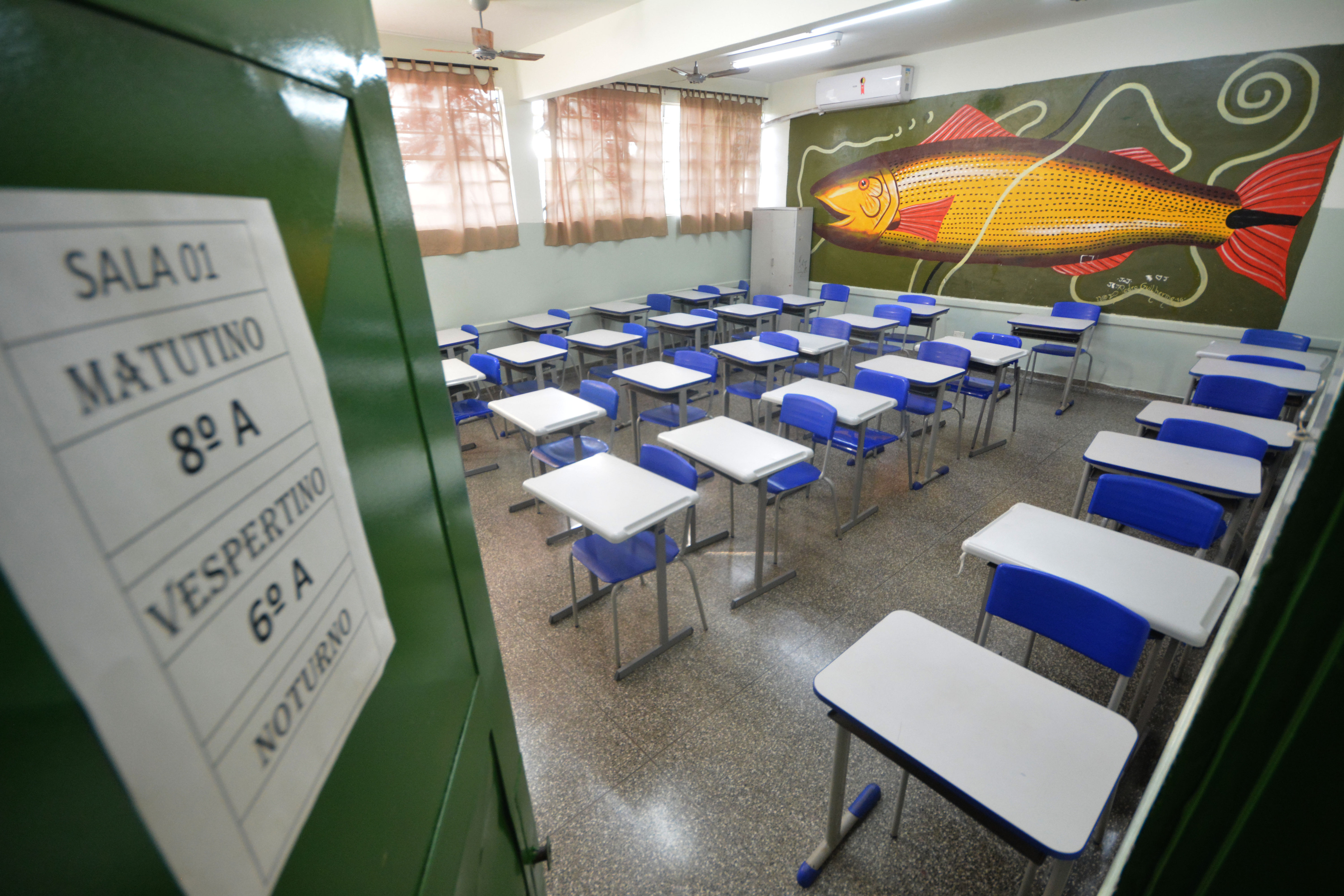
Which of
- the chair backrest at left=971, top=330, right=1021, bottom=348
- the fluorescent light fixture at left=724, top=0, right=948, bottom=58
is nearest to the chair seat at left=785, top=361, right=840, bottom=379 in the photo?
the chair backrest at left=971, top=330, right=1021, bottom=348

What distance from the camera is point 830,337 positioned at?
203 inches

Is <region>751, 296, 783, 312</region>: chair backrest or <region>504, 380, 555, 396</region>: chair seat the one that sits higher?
<region>751, 296, 783, 312</region>: chair backrest

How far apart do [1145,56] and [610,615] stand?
6301 mm

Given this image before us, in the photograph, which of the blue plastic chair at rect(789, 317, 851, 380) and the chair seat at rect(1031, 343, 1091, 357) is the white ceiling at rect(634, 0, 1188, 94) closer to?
the blue plastic chair at rect(789, 317, 851, 380)

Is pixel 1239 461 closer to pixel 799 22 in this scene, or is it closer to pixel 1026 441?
pixel 1026 441

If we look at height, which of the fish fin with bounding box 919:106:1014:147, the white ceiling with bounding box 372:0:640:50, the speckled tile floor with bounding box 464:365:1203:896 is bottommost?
the speckled tile floor with bounding box 464:365:1203:896

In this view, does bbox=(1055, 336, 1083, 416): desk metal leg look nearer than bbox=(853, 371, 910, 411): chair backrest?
No

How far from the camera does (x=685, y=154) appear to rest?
22.4 feet

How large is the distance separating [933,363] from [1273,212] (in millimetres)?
3237

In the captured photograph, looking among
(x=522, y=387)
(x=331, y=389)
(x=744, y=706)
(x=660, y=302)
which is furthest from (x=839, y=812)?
(x=660, y=302)

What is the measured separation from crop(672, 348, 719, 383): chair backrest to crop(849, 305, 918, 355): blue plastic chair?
1778mm

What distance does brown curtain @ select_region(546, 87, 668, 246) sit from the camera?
5.86m

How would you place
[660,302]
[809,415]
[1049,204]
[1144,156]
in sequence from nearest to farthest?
[809,415], [1144,156], [1049,204], [660,302]

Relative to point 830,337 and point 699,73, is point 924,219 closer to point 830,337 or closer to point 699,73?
point 830,337
